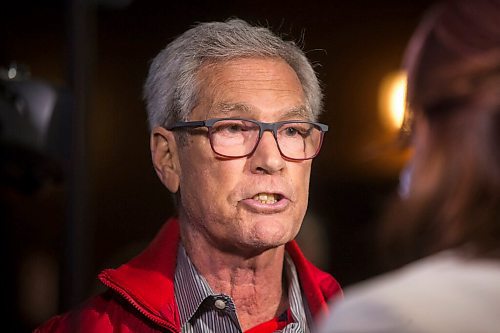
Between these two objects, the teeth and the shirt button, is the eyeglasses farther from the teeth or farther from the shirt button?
the shirt button

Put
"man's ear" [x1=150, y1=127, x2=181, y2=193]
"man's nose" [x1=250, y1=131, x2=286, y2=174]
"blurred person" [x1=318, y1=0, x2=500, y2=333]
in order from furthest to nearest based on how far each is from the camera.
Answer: "man's ear" [x1=150, y1=127, x2=181, y2=193] < "man's nose" [x1=250, y1=131, x2=286, y2=174] < "blurred person" [x1=318, y1=0, x2=500, y2=333]

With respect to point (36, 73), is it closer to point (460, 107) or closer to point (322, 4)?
point (322, 4)

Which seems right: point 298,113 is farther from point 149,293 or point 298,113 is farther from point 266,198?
point 149,293

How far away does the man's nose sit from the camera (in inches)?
51.8

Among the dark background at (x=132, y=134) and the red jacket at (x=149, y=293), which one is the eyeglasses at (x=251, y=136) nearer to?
the dark background at (x=132, y=134)

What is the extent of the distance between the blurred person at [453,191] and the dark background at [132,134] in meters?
0.56

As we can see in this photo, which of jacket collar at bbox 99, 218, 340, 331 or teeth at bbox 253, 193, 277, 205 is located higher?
teeth at bbox 253, 193, 277, 205

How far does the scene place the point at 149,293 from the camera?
1357mm

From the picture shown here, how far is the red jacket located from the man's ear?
0.08 metres

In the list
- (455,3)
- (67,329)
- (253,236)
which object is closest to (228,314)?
(253,236)

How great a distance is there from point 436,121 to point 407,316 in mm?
213

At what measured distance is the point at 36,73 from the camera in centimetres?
159

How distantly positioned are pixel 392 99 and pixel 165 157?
0.42m

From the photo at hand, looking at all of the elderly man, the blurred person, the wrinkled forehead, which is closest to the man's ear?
the elderly man
